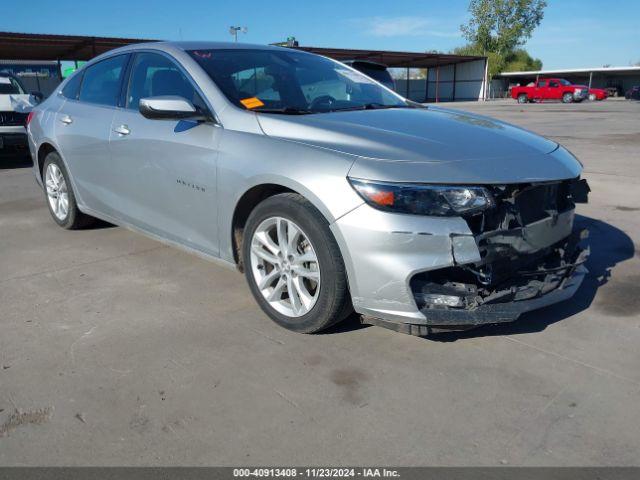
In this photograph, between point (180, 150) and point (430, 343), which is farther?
point (180, 150)

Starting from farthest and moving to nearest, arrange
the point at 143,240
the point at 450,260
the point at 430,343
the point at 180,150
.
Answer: the point at 143,240
the point at 180,150
the point at 430,343
the point at 450,260

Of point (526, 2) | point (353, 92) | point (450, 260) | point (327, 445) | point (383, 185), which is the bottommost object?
point (327, 445)

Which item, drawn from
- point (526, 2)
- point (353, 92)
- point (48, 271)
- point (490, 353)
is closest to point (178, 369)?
point (490, 353)

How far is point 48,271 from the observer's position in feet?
13.9

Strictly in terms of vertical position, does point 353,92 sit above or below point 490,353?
above

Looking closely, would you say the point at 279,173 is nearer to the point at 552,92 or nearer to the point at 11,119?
the point at 11,119

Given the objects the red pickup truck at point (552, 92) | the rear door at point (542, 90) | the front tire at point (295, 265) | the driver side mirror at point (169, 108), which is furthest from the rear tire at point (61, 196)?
the rear door at point (542, 90)

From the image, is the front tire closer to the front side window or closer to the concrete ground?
the concrete ground

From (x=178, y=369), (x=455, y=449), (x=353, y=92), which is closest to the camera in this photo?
(x=455, y=449)

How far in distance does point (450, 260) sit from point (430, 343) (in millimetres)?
629

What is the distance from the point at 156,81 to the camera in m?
3.92

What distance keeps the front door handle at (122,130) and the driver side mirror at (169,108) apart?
70 cm

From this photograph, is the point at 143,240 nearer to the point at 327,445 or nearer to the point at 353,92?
the point at 353,92

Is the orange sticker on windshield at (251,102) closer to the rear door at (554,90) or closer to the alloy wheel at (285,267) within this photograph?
the alloy wheel at (285,267)
